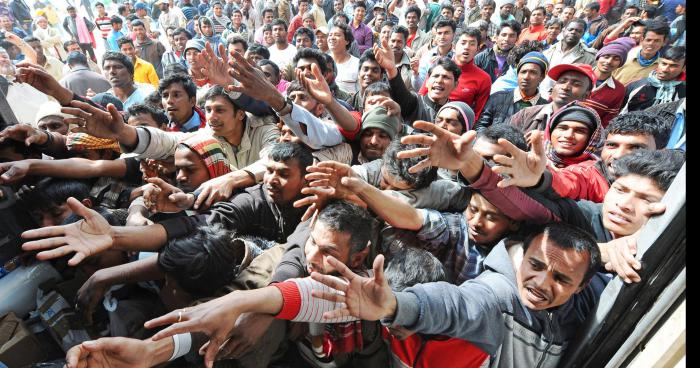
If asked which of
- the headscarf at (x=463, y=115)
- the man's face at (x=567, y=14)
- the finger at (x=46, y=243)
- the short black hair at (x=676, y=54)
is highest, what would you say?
the man's face at (x=567, y=14)

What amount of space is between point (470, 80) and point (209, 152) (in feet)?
9.27

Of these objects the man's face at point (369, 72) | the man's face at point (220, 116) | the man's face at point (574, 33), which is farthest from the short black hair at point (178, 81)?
the man's face at point (574, 33)

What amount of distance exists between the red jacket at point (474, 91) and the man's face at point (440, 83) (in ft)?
1.35

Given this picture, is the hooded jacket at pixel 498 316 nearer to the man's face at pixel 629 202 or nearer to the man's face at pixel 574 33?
the man's face at pixel 629 202

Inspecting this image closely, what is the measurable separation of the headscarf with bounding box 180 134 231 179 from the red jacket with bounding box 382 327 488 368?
4.94 ft

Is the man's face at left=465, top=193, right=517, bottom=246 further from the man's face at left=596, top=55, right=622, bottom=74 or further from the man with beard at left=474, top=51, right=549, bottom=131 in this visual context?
the man's face at left=596, top=55, right=622, bottom=74

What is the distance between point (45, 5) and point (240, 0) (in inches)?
172

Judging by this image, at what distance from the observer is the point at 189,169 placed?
236 cm

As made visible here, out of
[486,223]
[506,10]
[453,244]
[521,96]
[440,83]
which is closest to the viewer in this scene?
[486,223]

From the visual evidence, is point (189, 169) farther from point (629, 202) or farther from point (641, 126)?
point (641, 126)

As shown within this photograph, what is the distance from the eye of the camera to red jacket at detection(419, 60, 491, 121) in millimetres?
3928

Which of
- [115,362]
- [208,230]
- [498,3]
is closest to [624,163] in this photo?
[208,230]

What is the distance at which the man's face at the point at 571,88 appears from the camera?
10.6 feet

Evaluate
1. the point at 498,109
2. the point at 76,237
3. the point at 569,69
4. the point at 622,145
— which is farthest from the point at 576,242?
the point at 498,109
